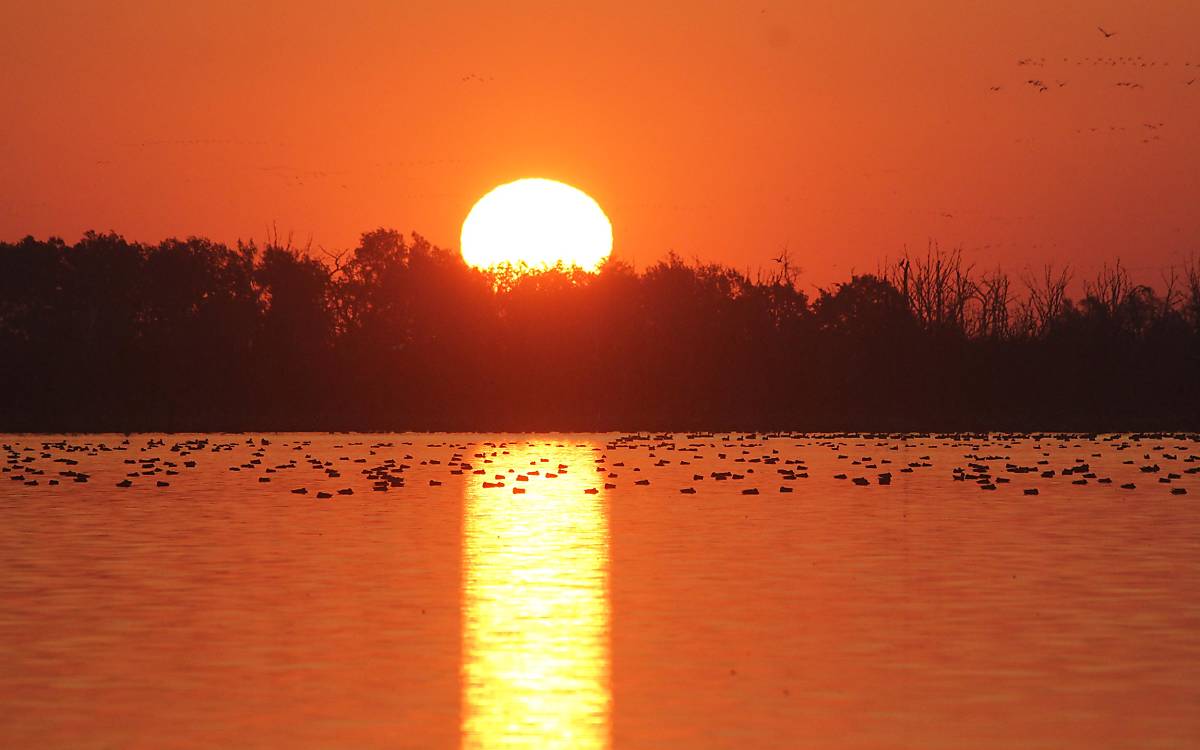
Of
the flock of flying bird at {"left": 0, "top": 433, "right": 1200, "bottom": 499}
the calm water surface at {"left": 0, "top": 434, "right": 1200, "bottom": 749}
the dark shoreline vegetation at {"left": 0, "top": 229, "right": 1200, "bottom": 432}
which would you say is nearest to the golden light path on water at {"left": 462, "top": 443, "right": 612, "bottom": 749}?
the calm water surface at {"left": 0, "top": 434, "right": 1200, "bottom": 749}

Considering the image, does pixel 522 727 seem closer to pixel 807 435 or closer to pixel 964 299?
pixel 807 435

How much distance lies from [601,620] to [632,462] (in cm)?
3589

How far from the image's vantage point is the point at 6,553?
2317 cm

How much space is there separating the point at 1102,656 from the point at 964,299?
105296 mm

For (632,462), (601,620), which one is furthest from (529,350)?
(601,620)

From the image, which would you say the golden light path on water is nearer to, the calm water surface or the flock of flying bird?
the calm water surface

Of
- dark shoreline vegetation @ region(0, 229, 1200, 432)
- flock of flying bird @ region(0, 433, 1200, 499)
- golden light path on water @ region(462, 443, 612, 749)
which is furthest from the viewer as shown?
dark shoreline vegetation @ region(0, 229, 1200, 432)

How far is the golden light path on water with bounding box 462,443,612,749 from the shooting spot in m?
11.4

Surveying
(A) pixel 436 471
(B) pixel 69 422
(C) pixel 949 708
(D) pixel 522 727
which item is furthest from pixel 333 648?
(B) pixel 69 422

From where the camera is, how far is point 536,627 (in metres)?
16.1

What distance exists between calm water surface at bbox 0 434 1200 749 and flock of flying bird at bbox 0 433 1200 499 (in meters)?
4.59

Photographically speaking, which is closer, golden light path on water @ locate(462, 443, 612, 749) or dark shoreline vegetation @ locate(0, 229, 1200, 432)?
golden light path on water @ locate(462, 443, 612, 749)

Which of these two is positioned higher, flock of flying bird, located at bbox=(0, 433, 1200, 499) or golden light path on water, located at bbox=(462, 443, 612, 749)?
flock of flying bird, located at bbox=(0, 433, 1200, 499)

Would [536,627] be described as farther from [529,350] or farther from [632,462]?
[529,350]
